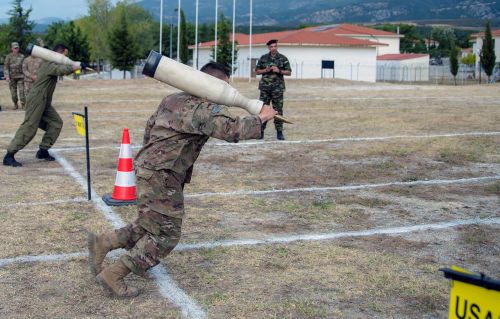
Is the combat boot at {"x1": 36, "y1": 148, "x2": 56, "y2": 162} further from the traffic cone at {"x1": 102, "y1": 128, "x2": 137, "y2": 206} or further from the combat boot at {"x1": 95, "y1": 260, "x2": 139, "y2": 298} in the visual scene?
the combat boot at {"x1": 95, "y1": 260, "x2": 139, "y2": 298}

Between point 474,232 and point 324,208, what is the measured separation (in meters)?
1.71

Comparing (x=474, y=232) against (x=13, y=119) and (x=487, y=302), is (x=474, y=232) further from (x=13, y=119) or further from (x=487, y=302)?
(x=13, y=119)

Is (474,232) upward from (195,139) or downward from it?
downward

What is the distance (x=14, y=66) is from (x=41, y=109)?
10698 millimetres

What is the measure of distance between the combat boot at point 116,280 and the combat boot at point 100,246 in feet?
0.79

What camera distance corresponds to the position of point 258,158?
448 inches

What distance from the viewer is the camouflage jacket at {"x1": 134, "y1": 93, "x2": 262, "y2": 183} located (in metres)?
4.68

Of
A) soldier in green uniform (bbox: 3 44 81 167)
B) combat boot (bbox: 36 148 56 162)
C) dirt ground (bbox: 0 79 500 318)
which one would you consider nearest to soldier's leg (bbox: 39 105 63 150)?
soldier in green uniform (bbox: 3 44 81 167)

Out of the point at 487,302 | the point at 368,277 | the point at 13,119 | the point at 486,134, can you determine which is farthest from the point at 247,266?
the point at 13,119

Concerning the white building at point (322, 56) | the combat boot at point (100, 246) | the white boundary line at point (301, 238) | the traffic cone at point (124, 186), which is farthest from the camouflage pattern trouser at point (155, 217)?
the white building at point (322, 56)

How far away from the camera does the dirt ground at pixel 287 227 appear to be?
502 centimetres

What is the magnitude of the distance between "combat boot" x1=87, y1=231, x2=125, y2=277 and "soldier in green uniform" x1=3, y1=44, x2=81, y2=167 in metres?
4.90

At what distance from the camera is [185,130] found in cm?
479

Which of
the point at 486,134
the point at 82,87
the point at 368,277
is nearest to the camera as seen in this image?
the point at 368,277
